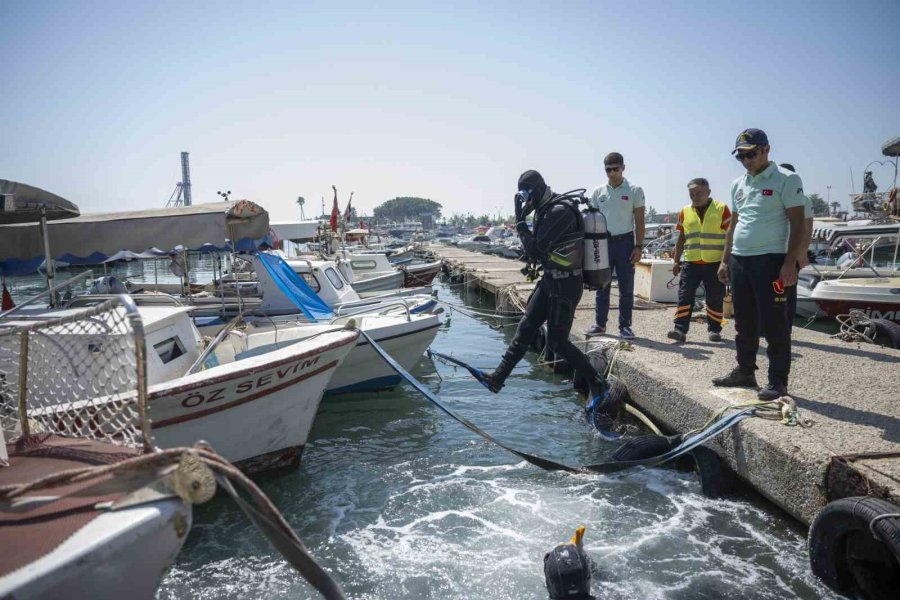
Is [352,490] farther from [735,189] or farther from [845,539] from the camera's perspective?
[735,189]

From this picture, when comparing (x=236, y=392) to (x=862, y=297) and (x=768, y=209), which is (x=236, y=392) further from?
(x=862, y=297)

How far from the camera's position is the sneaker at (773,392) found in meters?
4.30

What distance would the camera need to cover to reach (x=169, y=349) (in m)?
6.02

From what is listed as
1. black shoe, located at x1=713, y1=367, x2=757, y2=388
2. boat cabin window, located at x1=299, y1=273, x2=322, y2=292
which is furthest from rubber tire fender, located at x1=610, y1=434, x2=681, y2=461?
boat cabin window, located at x1=299, y1=273, x2=322, y2=292

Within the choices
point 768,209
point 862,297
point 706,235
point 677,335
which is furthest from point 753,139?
point 862,297

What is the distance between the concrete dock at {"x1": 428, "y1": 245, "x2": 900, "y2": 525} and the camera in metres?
3.27

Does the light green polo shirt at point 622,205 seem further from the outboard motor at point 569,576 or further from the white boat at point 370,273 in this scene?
the white boat at point 370,273

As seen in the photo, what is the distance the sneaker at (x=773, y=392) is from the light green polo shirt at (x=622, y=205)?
2965mm

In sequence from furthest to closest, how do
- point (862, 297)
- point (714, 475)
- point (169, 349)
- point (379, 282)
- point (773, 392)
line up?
point (379, 282), point (862, 297), point (169, 349), point (714, 475), point (773, 392)

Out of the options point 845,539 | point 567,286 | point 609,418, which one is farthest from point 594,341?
point 845,539

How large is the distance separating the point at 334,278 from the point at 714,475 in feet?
29.5

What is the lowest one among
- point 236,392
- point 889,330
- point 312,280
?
point 236,392

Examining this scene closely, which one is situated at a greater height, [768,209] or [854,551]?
[768,209]

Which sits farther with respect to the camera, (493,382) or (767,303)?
(493,382)
